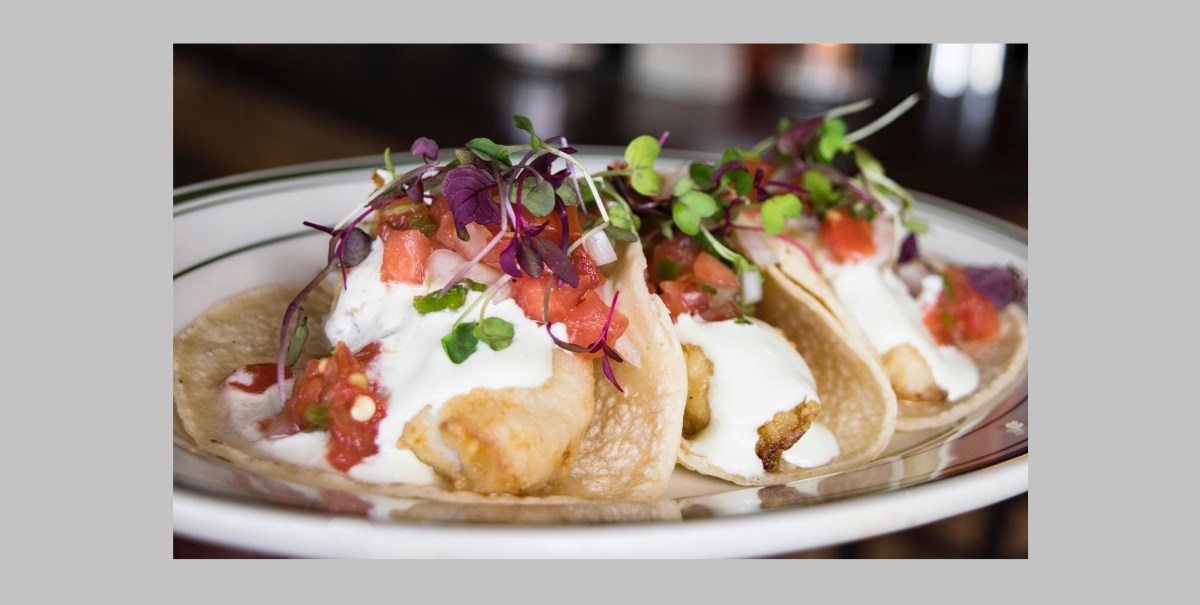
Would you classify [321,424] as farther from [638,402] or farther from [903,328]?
[903,328]

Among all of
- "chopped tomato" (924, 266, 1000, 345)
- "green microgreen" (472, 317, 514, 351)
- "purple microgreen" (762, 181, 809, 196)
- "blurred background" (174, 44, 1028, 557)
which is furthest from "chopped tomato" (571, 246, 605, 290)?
"blurred background" (174, 44, 1028, 557)

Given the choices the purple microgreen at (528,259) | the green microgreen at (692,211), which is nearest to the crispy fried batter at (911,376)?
the green microgreen at (692,211)

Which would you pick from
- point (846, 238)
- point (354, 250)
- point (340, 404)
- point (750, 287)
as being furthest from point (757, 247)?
point (340, 404)

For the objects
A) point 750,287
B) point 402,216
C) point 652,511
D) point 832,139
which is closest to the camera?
point 652,511

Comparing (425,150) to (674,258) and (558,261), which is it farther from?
(674,258)

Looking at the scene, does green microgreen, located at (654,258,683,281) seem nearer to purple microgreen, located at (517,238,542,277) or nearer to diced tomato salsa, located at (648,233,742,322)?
diced tomato salsa, located at (648,233,742,322)

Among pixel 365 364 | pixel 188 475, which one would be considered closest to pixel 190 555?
pixel 188 475
